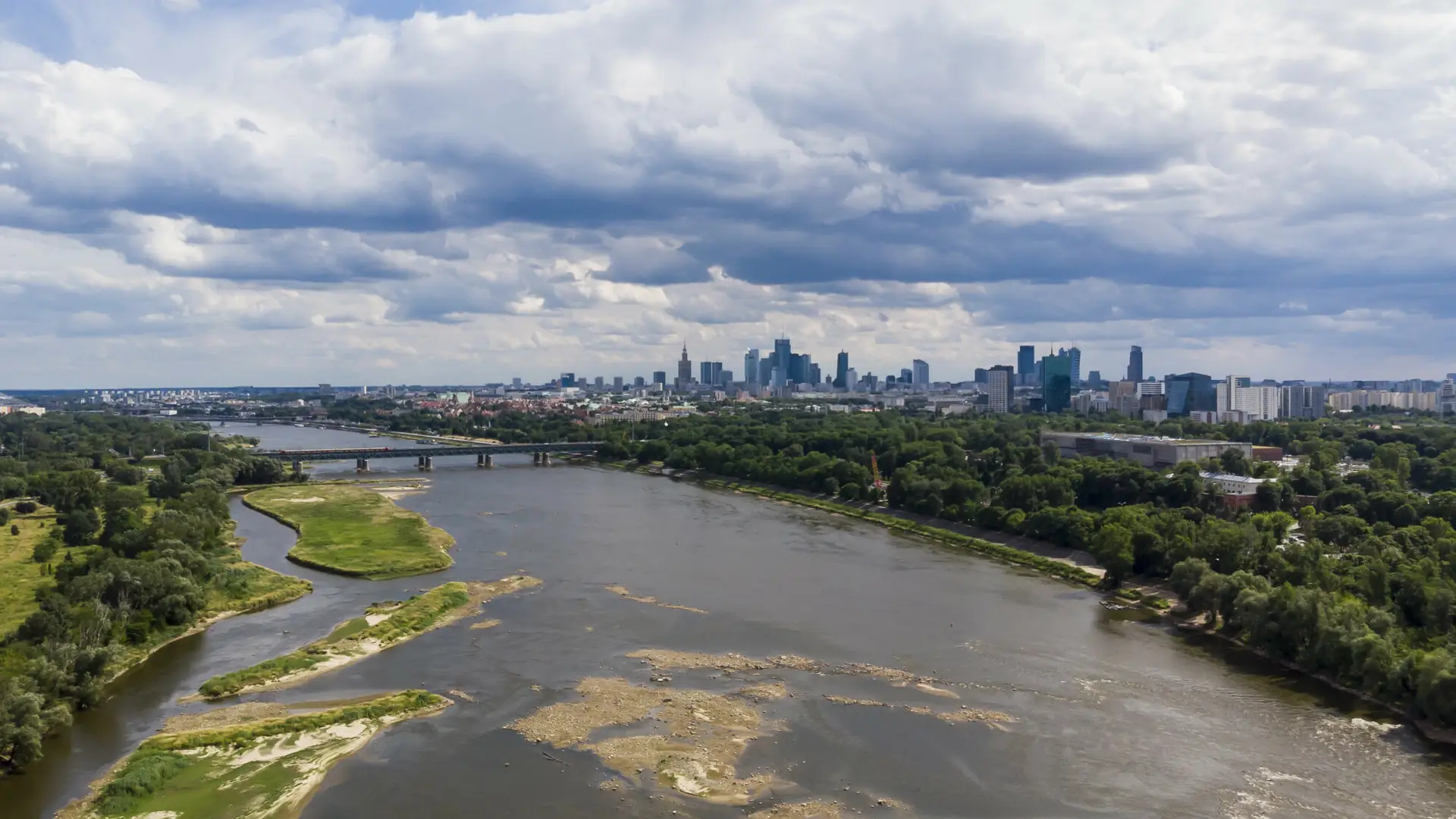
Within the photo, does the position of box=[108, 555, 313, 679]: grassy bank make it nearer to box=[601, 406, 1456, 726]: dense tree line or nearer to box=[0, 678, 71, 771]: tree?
box=[0, 678, 71, 771]: tree

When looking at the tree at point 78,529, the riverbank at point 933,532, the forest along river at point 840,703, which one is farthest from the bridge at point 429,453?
the forest along river at point 840,703

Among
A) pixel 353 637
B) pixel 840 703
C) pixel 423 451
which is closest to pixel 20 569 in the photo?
pixel 353 637

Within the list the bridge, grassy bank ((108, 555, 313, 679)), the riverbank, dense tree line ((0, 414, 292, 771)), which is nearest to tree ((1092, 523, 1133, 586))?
the riverbank

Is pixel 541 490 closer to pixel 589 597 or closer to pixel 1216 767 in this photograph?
pixel 589 597

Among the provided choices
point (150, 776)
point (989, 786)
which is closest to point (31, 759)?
point (150, 776)

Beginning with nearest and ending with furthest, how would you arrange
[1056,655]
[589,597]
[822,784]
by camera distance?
[822,784], [1056,655], [589,597]

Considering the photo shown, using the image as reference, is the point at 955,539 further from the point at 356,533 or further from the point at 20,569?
the point at 20,569
